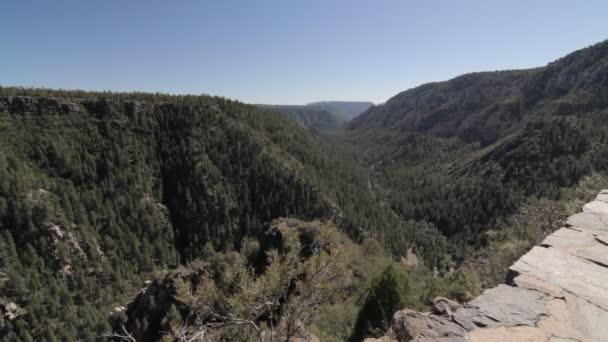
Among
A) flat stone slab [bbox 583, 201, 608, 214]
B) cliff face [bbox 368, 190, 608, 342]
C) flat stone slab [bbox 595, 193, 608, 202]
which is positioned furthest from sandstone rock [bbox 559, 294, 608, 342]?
flat stone slab [bbox 595, 193, 608, 202]

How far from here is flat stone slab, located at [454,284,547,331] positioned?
225 inches

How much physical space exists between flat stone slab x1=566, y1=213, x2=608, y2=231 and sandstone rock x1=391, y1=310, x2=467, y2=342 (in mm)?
4982

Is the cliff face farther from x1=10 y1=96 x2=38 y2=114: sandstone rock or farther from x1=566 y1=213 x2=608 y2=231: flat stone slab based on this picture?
x1=10 y1=96 x2=38 y2=114: sandstone rock

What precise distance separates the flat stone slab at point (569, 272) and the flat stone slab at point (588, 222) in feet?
5.62

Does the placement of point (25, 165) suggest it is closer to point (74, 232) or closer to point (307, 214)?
point (74, 232)

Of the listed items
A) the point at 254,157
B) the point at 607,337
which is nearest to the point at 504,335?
the point at 607,337

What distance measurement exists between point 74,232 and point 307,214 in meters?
63.3

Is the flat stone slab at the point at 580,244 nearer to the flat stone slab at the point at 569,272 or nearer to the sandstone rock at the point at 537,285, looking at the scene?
the flat stone slab at the point at 569,272

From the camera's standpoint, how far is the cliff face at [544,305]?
17.9 feet

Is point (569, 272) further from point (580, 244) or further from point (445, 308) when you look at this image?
point (445, 308)

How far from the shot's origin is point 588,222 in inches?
328

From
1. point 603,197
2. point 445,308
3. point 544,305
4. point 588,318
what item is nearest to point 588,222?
point 603,197

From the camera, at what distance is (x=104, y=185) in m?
93.9

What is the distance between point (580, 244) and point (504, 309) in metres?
3.20
